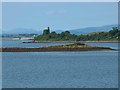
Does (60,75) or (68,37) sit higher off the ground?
(68,37)

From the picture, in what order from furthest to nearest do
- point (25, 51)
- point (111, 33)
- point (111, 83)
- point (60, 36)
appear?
point (60, 36), point (111, 33), point (25, 51), point (111, 83)

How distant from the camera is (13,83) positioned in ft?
107

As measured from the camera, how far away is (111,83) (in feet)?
106

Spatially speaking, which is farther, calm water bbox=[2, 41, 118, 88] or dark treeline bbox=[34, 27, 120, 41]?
dark treeline bbox=[34, 27, 120, 41]

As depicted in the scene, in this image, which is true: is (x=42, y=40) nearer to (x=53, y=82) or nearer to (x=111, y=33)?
(x=111, y=33)

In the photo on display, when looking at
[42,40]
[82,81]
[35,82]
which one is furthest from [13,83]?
[42,40]

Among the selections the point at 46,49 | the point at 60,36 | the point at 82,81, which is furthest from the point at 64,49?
the point at 60,36

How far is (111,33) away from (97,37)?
44.4 ft

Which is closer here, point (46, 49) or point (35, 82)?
point (35, 82)

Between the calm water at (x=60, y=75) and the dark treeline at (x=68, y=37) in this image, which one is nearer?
the calm water at (x=60, y=75)

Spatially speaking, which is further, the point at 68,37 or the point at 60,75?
the point at 68,37

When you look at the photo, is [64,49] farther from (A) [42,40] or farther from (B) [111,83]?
(A) [42,40]

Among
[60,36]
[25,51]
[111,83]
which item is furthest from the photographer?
[60,36]

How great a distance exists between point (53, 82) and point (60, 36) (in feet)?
414
